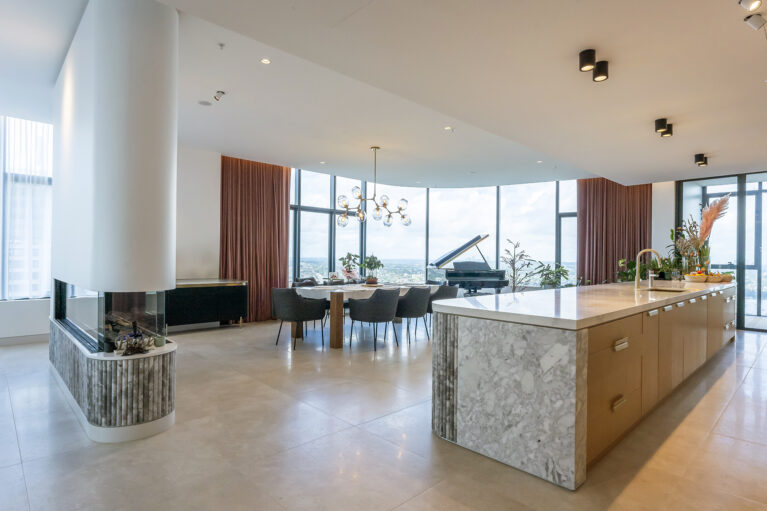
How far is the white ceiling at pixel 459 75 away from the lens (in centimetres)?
257

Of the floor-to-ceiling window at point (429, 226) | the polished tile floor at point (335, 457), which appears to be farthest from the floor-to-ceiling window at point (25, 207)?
the floor-to-ceiling window at point (429, 226)

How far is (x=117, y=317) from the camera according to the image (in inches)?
116

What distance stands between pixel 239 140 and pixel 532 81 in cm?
463

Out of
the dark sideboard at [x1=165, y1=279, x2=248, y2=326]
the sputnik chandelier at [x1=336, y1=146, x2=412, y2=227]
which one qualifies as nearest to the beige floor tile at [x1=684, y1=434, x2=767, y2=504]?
the sputnik chandelier at [x1=336, y1=146, x2=412, y2=227]

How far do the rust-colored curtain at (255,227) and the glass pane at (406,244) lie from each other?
3.09 meters

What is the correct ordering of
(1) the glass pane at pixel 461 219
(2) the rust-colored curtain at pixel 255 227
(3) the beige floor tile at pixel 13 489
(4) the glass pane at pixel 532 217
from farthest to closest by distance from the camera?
(1) the glass pane at pixel 461 219 → (4) the glass pane at pixel 532 217 → (2) the rust-colored curtain at pixel 255 227 → (3) the beige floor tile at pixel 13 489

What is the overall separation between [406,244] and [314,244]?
286 centimetres

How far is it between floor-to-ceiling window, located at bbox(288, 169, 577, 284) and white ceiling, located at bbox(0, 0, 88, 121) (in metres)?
4.68

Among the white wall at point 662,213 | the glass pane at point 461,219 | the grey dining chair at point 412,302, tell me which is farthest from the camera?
the glass pane at point 461,219

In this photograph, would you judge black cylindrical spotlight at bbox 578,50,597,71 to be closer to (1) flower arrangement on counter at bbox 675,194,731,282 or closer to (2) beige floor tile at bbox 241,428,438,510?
(2) beige floor tile at bbox 241,428,438,510

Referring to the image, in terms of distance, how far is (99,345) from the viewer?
296cm

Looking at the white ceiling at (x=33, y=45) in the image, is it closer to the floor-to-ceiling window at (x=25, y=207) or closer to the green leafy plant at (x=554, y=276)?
the floor-to-ceiling window at (x=25, y=207)

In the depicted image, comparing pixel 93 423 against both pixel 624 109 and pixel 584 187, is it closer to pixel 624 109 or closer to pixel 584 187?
pixel 624 109

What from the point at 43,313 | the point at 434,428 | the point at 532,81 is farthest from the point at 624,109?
the point at 43,313
